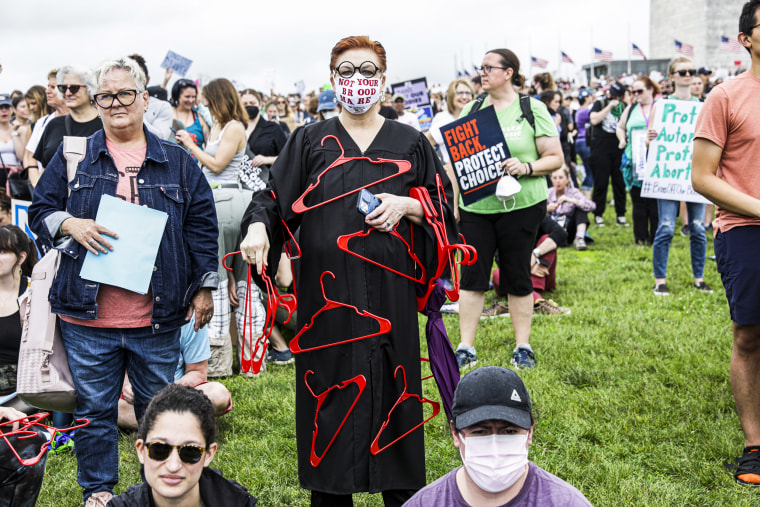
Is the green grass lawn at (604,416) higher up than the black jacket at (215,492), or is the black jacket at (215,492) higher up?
the black jacket at (215,492)

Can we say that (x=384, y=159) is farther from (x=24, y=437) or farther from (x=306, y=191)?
(x=24, y=437)

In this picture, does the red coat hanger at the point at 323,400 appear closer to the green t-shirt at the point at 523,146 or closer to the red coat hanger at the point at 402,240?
the red coat hanger at the point at 402,240

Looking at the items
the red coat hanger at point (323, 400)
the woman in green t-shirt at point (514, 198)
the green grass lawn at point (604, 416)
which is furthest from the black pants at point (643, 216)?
the red coat hanger at point (323, 400)

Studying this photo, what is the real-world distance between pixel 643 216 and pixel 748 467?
24.6 feet

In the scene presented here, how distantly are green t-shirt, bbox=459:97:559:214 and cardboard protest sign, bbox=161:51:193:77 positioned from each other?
712cm

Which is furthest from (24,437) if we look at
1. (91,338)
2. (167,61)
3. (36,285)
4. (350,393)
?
(167,61)

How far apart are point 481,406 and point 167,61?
33.8ft

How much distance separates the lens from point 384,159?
317 cm

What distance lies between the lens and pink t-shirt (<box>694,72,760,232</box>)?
3822 millimetres

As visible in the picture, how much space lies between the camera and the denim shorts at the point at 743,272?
3.84 meters

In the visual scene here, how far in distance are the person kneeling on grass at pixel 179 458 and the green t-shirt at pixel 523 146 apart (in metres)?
3.28

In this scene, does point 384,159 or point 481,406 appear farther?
point 384,159

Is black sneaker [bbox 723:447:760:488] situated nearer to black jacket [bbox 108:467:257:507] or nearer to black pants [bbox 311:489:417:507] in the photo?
black pants [bbox 311:489:417:507]

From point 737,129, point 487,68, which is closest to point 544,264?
point 487,68
